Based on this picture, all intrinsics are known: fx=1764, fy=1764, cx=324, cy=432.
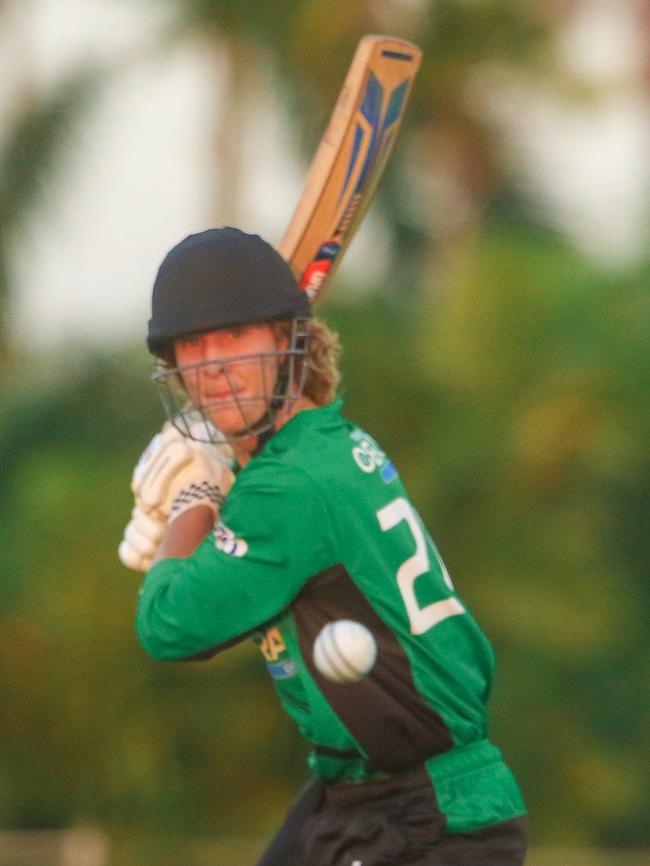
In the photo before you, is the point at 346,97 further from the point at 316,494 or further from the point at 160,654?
the point at 160,654

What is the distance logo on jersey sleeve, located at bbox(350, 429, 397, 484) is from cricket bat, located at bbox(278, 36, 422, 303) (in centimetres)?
55

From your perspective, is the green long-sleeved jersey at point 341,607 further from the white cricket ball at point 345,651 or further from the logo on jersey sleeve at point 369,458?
the white cricket ball at point 345,651

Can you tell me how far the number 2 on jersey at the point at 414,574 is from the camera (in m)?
3.01

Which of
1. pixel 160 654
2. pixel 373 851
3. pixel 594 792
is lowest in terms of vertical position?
pixel 594 792

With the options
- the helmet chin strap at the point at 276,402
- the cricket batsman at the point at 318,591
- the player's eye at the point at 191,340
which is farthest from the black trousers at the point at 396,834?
the player's eye at the point at 191,340

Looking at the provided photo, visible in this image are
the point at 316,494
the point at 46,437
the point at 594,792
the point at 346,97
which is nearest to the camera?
the point at 316,494

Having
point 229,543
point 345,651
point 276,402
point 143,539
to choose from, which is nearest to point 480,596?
point 143,539

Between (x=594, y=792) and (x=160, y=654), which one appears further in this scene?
(x=594, y=792)

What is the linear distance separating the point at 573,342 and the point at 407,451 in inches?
38.2

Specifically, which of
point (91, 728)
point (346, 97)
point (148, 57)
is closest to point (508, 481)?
point (91, 728)

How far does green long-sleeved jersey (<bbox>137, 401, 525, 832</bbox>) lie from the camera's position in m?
2.95

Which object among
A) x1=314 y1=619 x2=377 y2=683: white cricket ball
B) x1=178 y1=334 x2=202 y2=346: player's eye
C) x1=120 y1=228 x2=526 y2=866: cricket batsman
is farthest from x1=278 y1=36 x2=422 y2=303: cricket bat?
x1=314 y1=619 x2=377 y2=683: white cricket ball

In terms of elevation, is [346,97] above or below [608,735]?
above

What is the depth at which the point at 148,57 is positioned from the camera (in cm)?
1065
